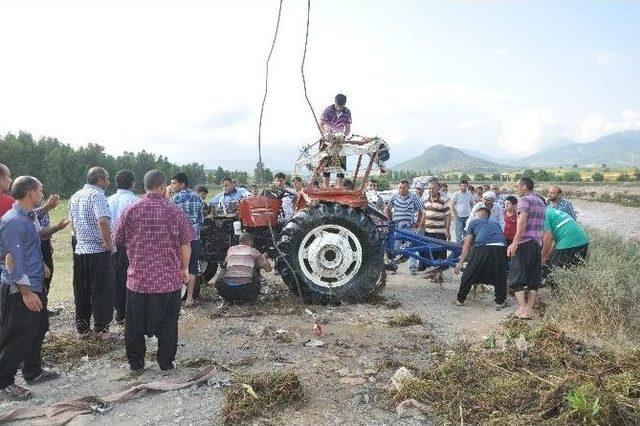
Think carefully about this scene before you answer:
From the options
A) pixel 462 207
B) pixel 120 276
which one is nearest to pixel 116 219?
pixel 120 276

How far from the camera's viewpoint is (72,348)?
16.1 ft

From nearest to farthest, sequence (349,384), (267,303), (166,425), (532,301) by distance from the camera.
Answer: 1. (166,425)
2. (349,384)
3. (532,301)
4. (267,303)

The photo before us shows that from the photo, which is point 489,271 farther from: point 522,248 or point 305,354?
point 305,354

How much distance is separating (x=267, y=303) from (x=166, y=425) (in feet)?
10.6

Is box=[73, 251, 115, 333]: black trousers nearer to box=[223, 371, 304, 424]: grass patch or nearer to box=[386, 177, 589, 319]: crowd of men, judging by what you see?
box=[223, 371, 304, 424]: grass patch

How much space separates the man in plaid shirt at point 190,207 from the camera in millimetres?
6559

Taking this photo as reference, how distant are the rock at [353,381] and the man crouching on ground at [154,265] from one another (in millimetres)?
1441

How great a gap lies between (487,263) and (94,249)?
461 centimetres

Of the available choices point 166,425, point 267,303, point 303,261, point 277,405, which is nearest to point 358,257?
point 303,261

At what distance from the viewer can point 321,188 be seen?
717 centimetres

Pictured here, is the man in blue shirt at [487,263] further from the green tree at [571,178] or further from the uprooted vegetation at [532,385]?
the green tree at [571,178]

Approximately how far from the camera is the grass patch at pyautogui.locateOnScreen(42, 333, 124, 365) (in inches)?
188

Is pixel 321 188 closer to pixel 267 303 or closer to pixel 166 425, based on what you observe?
pixel 267 303

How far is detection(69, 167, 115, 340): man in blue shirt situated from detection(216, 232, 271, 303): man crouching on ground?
1478 millimetres
